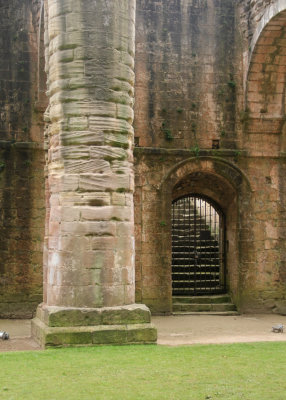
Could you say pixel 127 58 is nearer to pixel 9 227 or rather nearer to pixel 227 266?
pixel 9 227

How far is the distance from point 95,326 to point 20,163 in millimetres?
5849

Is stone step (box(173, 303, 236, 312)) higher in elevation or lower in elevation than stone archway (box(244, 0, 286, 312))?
lower

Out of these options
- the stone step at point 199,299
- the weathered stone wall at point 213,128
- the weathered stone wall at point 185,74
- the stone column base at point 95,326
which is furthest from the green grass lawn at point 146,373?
the weathered stone wall at point 185,74

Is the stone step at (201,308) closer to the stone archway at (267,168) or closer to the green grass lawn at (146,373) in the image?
the stone archway at (267,168)

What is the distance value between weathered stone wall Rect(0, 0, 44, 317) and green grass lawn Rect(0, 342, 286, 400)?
5288 mm

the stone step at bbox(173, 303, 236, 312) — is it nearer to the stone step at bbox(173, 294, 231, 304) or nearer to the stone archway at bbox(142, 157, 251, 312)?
the stone step at bbox(173, 294, 231, 304)

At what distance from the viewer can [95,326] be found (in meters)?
8.21

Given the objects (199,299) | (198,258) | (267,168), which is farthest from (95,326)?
(198,258)

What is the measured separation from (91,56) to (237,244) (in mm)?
6921

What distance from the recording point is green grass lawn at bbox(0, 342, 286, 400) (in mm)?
5977

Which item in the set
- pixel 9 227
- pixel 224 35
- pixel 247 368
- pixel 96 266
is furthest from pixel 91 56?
pixel 224 35

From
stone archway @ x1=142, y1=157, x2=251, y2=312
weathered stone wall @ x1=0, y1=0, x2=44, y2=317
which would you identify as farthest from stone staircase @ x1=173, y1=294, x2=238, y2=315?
weathered stone wall @ x1=0, y1=0, x2=44, y2=317

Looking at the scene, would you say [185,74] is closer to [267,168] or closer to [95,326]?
[267,168]

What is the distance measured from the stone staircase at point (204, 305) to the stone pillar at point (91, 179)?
5646 millimetres
